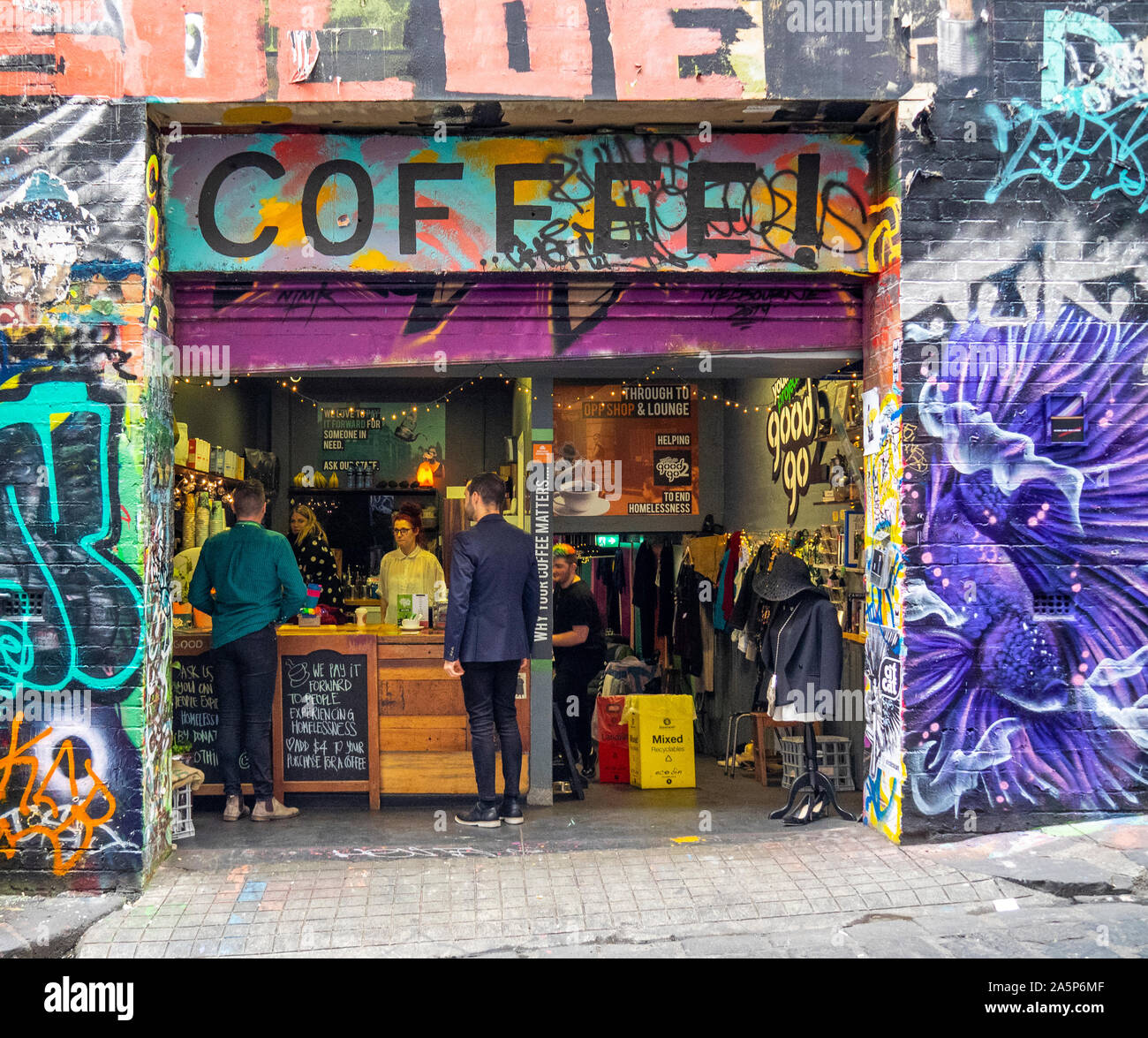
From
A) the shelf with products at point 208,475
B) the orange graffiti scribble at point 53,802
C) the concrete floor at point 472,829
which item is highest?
the shelf with products at point 208,475

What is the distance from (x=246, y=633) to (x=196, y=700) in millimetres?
819

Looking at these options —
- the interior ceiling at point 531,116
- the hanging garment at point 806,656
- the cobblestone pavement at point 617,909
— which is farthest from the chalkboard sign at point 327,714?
the interior ceiling at point 531,116

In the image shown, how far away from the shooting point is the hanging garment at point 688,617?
10195mm

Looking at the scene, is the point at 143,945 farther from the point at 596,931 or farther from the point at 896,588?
the point at 896,588

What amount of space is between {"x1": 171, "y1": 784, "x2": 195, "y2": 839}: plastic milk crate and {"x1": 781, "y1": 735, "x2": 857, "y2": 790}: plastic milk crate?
390 centimetres

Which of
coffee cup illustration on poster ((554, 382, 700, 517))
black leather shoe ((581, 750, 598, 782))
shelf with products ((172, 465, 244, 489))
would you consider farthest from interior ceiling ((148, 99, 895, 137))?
black leather shoe ((581, 750, 598, 782))

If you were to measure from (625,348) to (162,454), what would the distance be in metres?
2.67

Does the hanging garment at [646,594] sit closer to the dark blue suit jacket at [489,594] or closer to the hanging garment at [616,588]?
the hanging garment at [616,588]

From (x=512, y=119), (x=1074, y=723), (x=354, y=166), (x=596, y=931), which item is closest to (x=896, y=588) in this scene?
(x=1074, y=723)

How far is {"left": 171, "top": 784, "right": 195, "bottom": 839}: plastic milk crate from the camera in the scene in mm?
6210

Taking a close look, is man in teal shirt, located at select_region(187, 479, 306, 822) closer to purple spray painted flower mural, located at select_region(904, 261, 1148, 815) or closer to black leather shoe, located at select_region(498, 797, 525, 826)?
black leather shoe, located at select_region(498, 797, 525, 826)

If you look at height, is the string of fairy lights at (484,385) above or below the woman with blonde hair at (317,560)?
above

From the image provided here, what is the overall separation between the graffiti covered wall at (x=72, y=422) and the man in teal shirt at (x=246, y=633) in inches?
44.3

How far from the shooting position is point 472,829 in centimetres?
636
